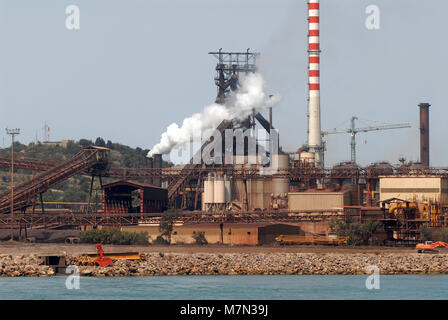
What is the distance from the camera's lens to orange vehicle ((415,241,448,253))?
66.8 meters

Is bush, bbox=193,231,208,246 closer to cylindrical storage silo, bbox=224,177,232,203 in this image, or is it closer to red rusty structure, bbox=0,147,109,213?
red rusty structure, bbox=0,147,109,213

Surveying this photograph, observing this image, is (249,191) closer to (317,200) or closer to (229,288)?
(317,200)

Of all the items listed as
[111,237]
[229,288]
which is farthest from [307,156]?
[229,288]

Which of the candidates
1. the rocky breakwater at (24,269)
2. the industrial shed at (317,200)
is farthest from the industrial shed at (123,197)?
the rocky breakwater at (24,269)

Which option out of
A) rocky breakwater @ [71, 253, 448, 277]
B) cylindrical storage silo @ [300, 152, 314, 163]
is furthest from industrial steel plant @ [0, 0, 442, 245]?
rocky breakwater @ [71, 253, 448, 277]

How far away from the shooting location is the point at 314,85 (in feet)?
367

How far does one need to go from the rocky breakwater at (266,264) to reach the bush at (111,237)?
13778 mm

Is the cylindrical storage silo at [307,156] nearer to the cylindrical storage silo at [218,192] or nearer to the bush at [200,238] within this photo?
the cylindrical storage silo at [218,192]

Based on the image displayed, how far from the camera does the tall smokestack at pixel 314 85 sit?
11094 cm

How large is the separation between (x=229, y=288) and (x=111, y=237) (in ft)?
93.7

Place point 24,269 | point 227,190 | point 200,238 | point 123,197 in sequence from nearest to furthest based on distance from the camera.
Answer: point 24,269 → point 200,238 → point 123,197 → point 227,190

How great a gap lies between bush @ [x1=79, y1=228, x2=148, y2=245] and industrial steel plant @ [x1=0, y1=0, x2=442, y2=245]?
3414 mm
